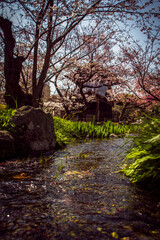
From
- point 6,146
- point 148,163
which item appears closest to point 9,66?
point 6,146

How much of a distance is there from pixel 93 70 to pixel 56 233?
46.5 ft

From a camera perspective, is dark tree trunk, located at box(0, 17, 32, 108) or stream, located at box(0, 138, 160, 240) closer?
stream, located at box(0, 138, 160, 240)

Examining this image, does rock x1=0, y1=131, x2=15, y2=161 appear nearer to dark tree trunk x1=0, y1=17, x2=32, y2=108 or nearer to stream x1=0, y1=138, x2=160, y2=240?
stream x1=0, y1=138, x2=160, y2=240

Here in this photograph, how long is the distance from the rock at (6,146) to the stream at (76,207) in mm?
919

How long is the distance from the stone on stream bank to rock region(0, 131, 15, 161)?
375mm

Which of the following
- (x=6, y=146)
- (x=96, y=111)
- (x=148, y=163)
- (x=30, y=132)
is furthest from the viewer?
(x=96, y=111)

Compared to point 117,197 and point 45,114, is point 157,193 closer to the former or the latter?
point 117,197

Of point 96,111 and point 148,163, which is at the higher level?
point 96,111

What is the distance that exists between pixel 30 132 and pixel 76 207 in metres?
3.02

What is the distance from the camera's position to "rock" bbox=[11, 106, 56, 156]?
416cm

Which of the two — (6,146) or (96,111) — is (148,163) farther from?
(96,111)

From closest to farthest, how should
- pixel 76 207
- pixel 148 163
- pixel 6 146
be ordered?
pixel 76 207
pixel 148 163
pixel 6 146

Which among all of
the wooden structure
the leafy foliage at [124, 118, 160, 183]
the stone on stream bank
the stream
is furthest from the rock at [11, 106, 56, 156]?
the wooden structure

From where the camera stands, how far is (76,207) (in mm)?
1634
